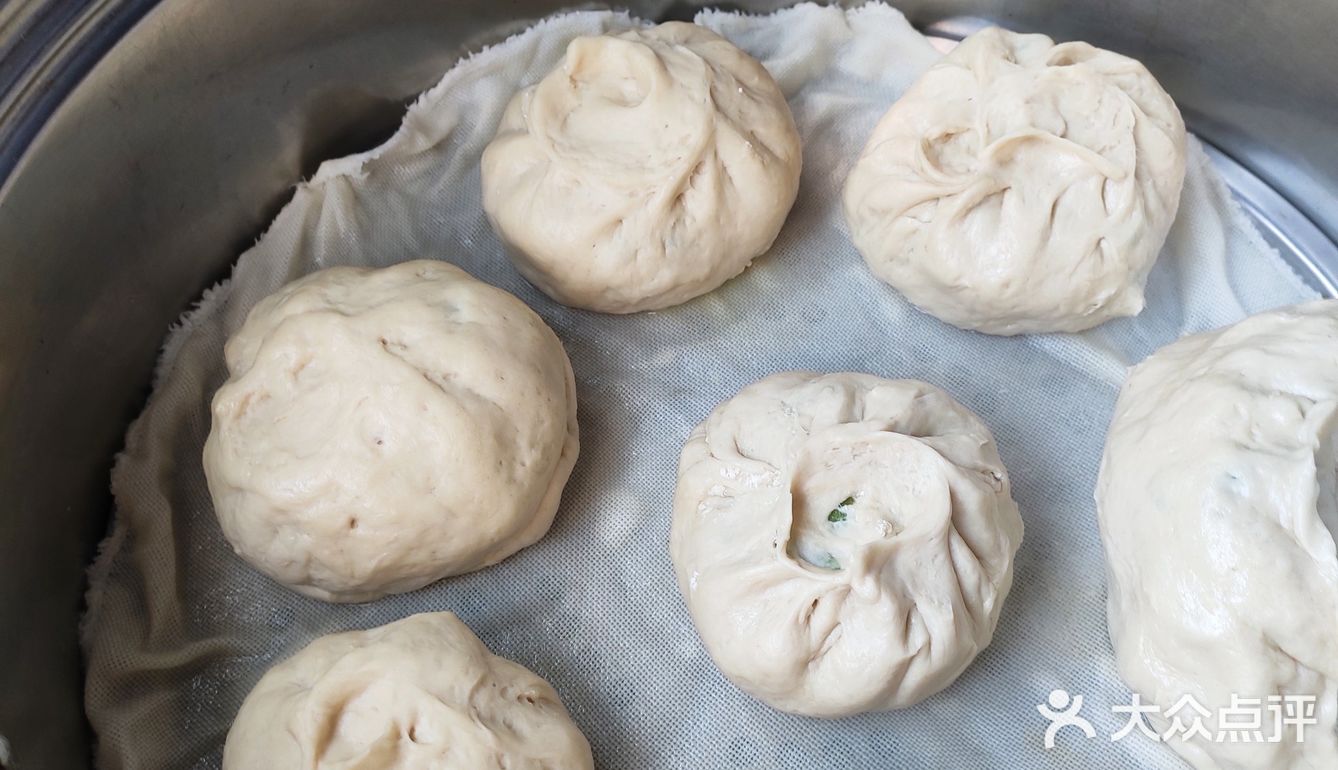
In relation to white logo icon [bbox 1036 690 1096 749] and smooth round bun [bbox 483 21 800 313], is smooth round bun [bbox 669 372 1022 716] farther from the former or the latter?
smooth round bun [bbox 483 21 800 313]

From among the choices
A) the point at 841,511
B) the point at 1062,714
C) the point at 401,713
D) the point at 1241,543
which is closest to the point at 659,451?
the point at 841,511

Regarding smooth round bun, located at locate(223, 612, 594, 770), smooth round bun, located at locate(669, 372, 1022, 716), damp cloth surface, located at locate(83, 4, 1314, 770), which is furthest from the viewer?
damp cloth surface, located at locate(83, 4, 1314, 770)

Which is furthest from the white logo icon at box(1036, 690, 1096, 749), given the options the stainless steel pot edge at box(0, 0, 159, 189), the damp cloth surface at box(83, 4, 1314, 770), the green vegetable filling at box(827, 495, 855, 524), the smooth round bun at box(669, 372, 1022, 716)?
the stainless steel pot edge at box(0, 0, 159, 189)

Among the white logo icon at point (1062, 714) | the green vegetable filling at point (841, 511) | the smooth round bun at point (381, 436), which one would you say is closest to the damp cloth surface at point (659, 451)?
the white logo icon at point (1062, 714)

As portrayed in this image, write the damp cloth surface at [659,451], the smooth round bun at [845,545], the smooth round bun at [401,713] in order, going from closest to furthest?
the smooth round bun at [401,713] < the smooth round bun at [845,545] < the damp cloth surface at [659,451]

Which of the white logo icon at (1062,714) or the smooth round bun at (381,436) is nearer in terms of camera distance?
the smooth round bun at (381,436)

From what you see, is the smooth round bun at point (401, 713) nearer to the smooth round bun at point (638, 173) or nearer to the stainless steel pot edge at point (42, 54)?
the smooth round bun at point (638, 173)

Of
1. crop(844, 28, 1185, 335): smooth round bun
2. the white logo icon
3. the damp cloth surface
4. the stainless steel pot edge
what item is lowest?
the white logo icon
